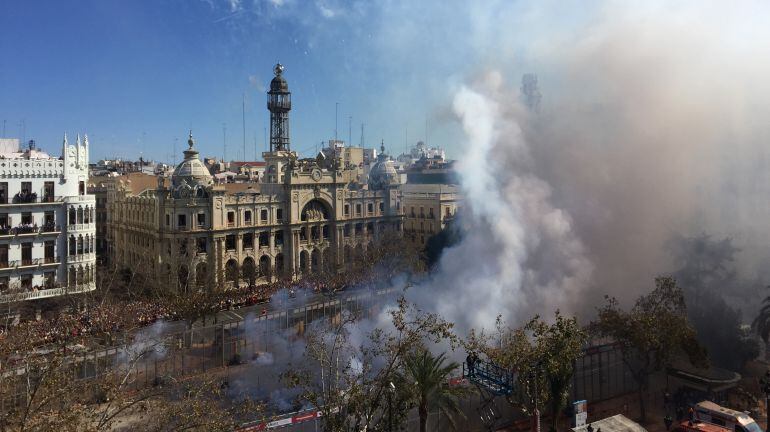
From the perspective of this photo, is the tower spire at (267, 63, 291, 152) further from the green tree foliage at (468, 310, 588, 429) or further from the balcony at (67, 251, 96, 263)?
the green tree foliage at (468, 310, 588, 429)

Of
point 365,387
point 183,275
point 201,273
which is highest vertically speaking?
point 201,273

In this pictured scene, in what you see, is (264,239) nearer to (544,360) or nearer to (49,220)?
(49,220)

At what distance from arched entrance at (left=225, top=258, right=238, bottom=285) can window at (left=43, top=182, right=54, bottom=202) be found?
14688 millimetres

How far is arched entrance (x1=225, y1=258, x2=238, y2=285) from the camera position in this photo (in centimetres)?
4778

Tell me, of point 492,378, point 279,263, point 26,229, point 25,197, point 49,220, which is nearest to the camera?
point 492,378

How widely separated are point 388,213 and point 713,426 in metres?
44.2

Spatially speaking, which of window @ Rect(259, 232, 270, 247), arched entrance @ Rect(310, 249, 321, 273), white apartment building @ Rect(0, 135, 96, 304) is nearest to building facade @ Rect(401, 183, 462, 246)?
arched entrance @ Rect(310, 249, 321, 273)

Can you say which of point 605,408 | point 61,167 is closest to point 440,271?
point 605,408

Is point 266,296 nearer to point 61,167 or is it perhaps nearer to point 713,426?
point 61,167

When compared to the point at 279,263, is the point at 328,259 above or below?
above

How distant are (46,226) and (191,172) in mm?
13901

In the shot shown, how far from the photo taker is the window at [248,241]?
5072 centimetres

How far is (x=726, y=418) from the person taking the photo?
19.0 metres

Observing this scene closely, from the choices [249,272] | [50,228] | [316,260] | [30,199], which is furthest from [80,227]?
[316,260]
